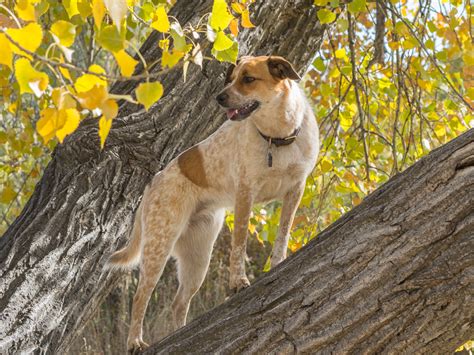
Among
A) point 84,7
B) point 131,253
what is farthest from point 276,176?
point 84,7

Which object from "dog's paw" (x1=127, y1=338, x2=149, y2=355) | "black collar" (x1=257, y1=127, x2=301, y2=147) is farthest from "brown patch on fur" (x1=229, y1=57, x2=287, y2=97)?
"dog's paw" (x1=127, y1=338, x2=149, y2=355)

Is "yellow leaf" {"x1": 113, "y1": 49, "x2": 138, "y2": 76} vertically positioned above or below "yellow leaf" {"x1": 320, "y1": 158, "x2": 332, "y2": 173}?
below

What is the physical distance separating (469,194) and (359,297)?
427 millimetres

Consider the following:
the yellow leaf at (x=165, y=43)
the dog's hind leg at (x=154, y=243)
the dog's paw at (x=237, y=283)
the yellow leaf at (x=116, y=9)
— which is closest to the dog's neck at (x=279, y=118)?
the dog's hind leg at (x=154, y=243)

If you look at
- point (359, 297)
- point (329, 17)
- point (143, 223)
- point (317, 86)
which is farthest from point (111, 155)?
point (317, 86)

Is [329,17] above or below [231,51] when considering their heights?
above

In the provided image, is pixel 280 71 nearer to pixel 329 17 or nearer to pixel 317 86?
pixel 329 17

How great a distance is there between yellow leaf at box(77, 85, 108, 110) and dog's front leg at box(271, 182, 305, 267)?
2139 mm

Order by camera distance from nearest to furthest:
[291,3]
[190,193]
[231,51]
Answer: [231,51]
[190,193]
[291,3]

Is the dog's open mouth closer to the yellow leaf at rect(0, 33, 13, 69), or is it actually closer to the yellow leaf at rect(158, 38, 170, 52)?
the yellow leaf at rect(158, 38, 170, 52)

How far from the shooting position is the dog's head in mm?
3551

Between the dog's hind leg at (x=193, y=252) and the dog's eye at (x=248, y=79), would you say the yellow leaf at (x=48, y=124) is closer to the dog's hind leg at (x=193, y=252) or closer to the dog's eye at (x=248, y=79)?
the dog's eye at (x=248, y=79)

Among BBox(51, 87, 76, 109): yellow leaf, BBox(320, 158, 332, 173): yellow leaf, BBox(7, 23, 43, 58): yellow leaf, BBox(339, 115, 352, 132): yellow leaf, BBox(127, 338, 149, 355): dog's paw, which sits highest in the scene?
BBox(339, 115, 352, 132): yellow leaf

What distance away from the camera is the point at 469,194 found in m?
2.26
